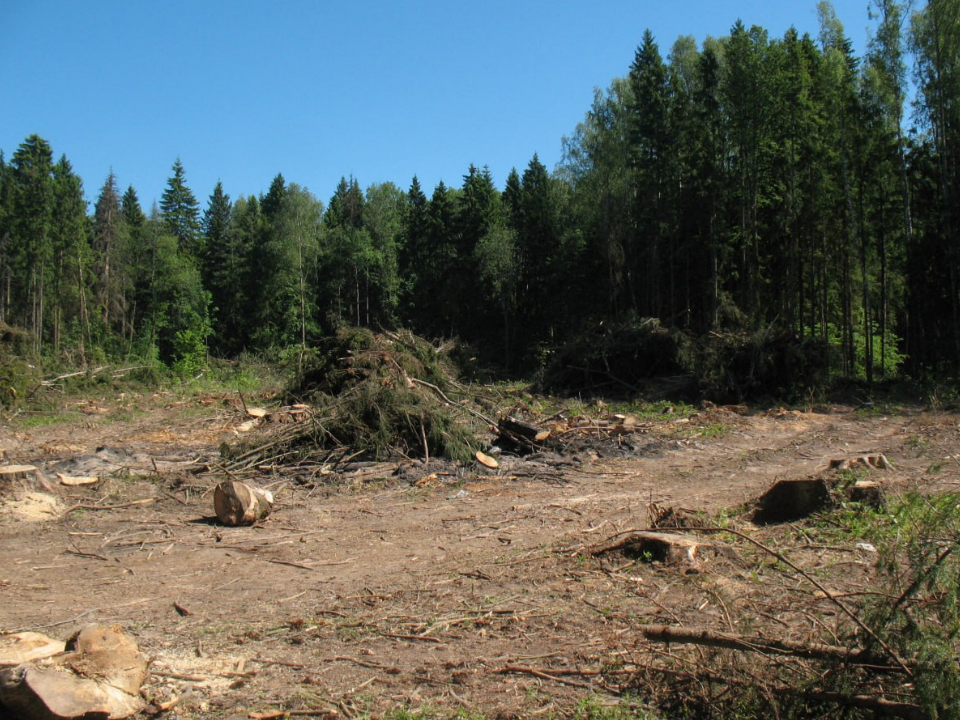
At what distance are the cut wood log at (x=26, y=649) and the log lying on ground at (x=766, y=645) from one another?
3.06 metres

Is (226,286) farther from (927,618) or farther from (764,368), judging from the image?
(927,618)

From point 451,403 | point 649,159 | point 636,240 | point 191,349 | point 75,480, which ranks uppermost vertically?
point 649,159

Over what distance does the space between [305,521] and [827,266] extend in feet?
75.8

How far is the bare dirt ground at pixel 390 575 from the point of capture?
12.7 feet

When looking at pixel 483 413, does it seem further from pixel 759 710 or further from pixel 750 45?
pixel 750 45

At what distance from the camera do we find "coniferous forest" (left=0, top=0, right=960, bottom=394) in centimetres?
2247

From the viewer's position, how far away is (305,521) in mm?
7910

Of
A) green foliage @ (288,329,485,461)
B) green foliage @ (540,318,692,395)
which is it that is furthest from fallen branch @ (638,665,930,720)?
green foliage @ (540,318,692,395)

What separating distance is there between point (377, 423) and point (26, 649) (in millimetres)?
7055

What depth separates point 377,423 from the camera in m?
10.7

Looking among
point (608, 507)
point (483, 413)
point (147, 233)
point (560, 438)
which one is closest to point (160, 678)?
point (608, 507)

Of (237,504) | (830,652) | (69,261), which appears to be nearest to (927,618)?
(830,652)

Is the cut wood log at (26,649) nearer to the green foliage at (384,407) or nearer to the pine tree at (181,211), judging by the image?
A: the green foliage at (384,407)

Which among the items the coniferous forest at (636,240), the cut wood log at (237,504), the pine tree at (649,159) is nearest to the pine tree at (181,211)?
the coniferous forest at (636,240)
